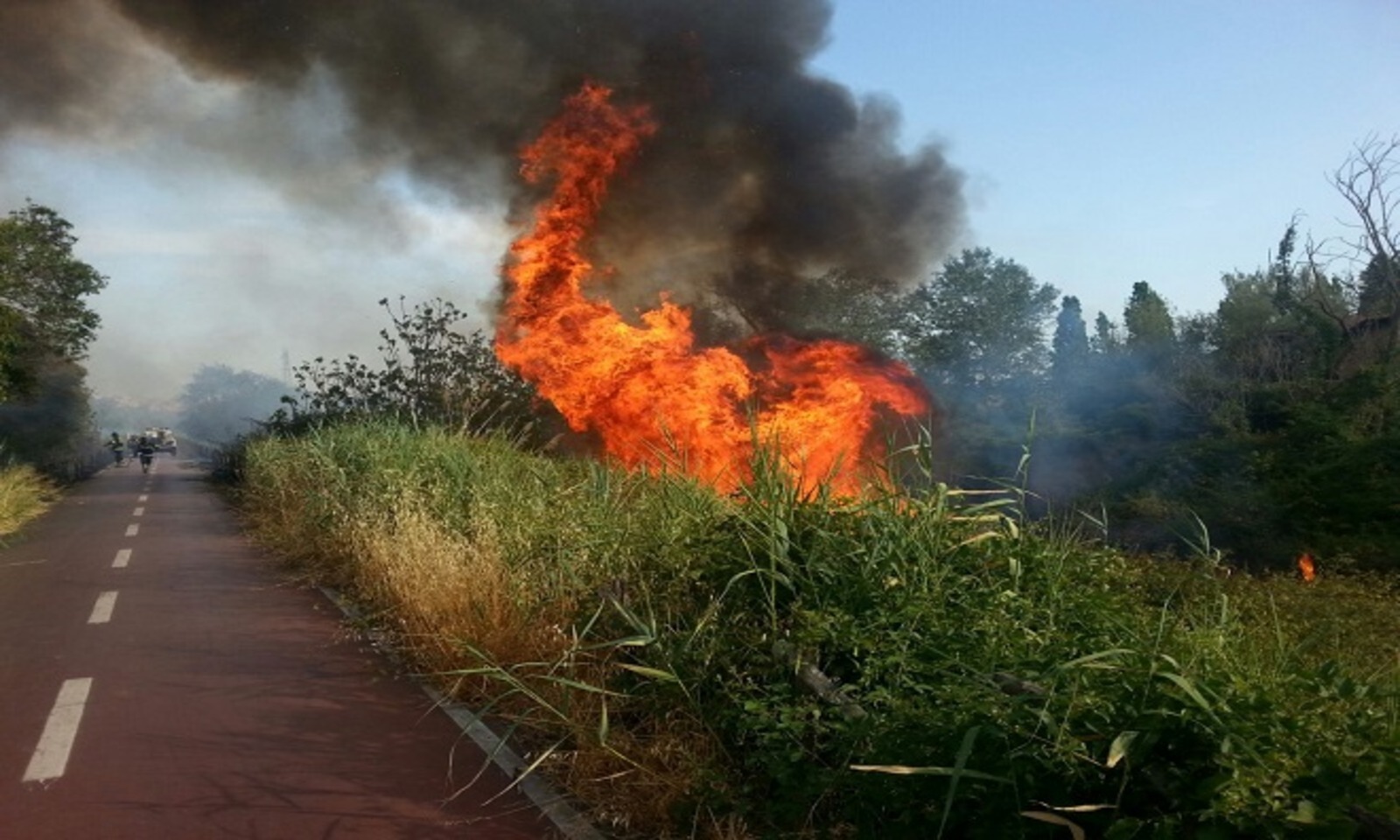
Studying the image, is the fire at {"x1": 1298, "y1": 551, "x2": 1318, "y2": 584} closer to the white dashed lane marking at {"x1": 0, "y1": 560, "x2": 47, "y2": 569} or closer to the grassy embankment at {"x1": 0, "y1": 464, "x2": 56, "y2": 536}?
the white dashed lane marking at {"x1": 0, "y1": 560, "x2": 47, "y2": 569}

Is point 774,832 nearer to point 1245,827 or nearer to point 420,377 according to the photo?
point 1245,827

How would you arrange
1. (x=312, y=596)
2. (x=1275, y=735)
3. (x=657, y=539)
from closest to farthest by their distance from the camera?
1. (x=1275, y=735)
2. (x=657, y=539)
3. (x=312, y=596)

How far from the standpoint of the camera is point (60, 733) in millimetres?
5387

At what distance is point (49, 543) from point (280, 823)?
13.3 meters

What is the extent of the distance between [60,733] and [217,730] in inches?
31.3

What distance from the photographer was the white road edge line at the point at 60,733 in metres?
4.81

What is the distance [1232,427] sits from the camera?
1703 centimetres

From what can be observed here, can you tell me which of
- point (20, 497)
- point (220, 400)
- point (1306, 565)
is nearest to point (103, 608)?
point (20, 497)

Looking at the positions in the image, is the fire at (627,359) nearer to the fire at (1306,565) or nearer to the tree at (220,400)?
the fire at (1306,565)

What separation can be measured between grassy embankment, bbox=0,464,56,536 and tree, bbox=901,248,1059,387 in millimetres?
17268

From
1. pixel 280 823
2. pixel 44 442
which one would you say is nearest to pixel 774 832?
pixel 280 823

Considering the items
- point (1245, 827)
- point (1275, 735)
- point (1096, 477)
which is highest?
point (1096, 477)

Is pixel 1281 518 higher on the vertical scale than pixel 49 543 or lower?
higher

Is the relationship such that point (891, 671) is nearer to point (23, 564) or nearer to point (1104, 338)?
point (23, 564)
